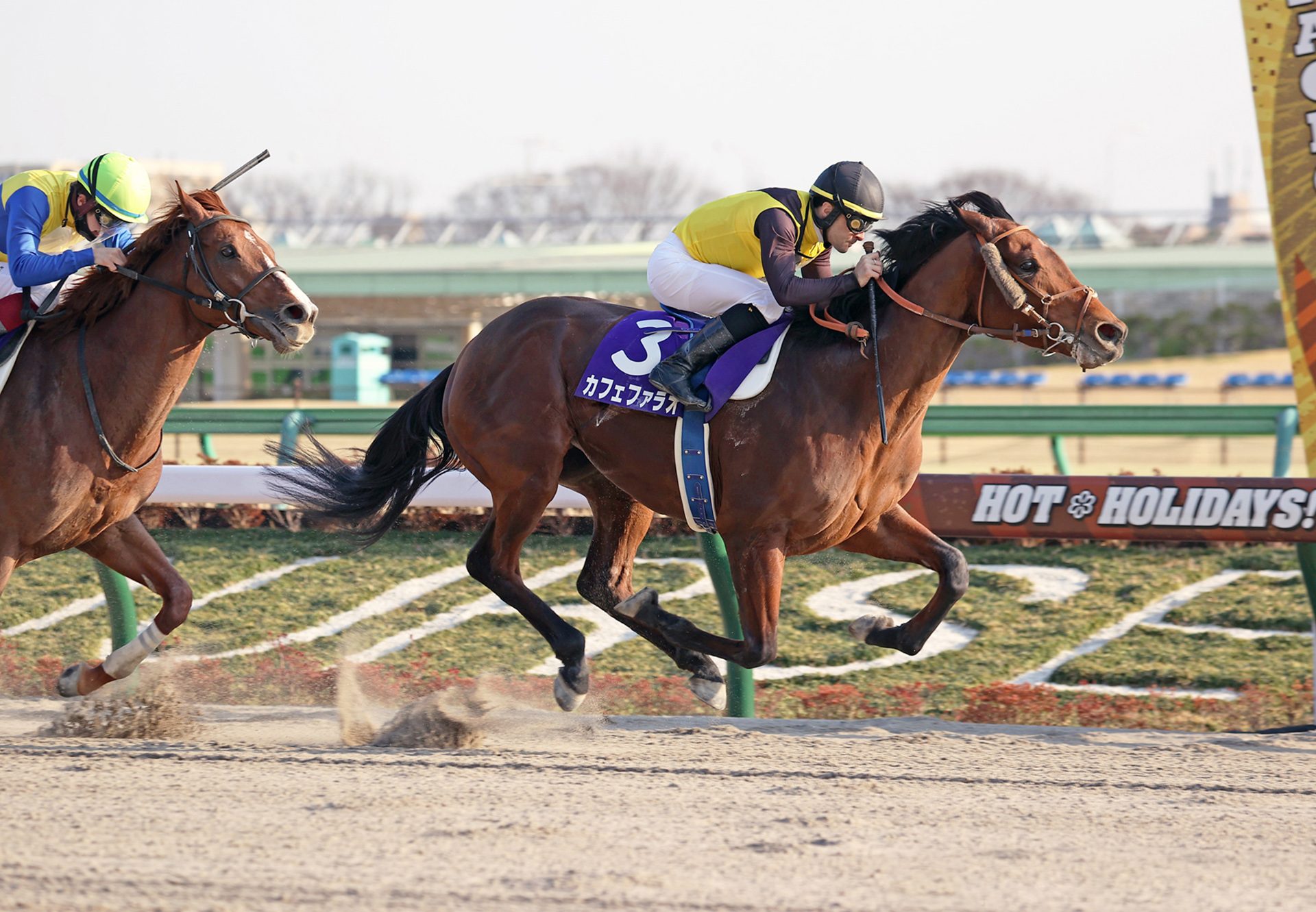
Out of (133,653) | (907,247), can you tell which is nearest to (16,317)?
(133,653)

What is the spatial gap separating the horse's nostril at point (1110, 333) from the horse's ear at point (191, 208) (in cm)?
289

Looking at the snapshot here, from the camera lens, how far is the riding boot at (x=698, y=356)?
4.81 meters

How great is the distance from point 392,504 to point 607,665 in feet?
4.49

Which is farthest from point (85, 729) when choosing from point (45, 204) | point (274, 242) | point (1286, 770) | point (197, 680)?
point (274, 242)

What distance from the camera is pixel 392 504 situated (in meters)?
5.58

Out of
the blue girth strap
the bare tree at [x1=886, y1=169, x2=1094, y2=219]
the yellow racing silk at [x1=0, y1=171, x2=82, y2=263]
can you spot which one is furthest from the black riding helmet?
the bare tree at [x1=886, y1=169, x2=1094, y2=219]

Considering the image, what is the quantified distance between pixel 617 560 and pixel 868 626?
97 cm

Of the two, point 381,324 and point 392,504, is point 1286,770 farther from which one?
point 381,324

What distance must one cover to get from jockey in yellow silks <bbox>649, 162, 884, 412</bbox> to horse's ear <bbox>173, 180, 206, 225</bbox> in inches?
59.5

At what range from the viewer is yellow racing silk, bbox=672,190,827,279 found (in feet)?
15.9

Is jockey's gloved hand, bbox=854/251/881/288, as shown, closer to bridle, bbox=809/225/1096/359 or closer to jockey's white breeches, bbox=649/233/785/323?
bridle, bbox=809/225/1096/359

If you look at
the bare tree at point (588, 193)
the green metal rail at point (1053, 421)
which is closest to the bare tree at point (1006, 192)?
the bare tree at point (588, 193)

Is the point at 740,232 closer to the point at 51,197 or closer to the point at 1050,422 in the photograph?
the point at 51,197

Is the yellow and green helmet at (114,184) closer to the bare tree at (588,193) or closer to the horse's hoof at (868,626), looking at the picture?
the horse's hoof at (868,626)
